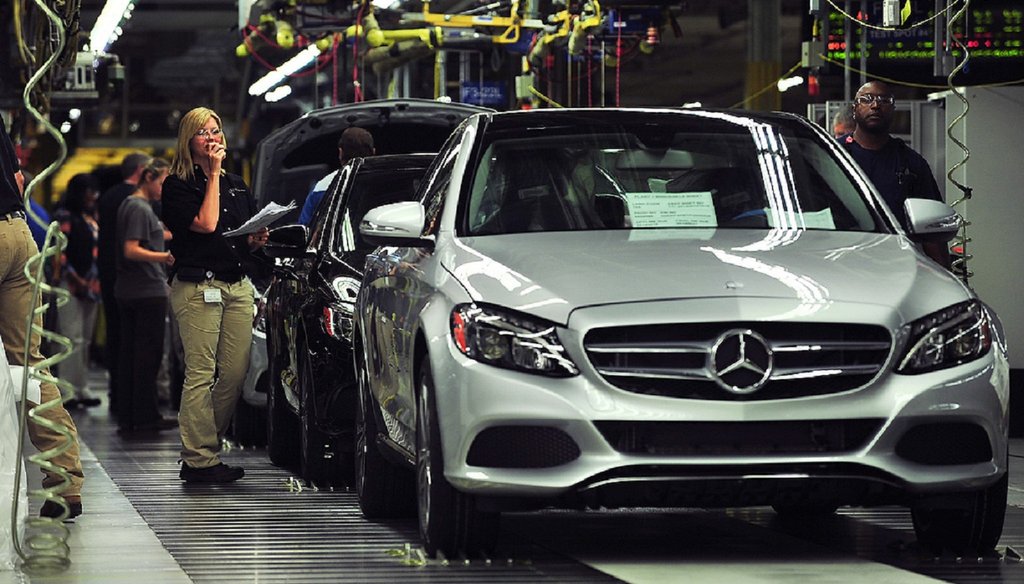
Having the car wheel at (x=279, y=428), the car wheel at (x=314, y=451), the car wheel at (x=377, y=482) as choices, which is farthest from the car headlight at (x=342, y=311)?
the car wheel at (x=279, y=428)

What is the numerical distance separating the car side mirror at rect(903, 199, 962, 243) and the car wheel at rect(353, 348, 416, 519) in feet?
7.60

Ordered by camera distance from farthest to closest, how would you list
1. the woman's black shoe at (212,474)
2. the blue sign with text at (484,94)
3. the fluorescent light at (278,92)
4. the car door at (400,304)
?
the fluorescent light at (278,92), the blue sign with text at (484,94), the woman's black shoe at (212,474), the car door at (400,304)

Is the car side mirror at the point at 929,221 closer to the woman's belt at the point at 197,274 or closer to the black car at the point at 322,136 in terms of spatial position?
the woman's belt at the point at 197,274

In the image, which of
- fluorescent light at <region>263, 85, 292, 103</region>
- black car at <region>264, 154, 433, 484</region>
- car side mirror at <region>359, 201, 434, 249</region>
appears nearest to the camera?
car side mirror at <region>359, 201, 434, 249</region>

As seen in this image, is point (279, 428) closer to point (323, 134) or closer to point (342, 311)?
point (342, 311)

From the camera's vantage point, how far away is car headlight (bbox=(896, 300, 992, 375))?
23.1 feet

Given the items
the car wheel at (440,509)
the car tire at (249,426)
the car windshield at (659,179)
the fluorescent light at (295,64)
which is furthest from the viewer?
the fluorescent light at (295,64)

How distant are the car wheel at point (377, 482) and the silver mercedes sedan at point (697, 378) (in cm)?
104

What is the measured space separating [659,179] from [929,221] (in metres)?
1.04

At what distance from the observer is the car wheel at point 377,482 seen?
8.95 m

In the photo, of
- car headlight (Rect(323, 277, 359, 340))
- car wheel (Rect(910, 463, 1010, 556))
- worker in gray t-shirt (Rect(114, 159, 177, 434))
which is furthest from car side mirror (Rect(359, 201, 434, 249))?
worker in gray t-shirt (Rect(114, 159, 177, 434))

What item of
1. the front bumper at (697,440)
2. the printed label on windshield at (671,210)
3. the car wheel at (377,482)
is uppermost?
the printed label on windshield at (671,210)

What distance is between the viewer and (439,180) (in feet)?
28.6

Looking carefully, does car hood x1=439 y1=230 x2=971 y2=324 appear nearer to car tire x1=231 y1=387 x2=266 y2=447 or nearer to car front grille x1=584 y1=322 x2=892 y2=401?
car front grille x1=584 y1=322 x2=892 y2=401
